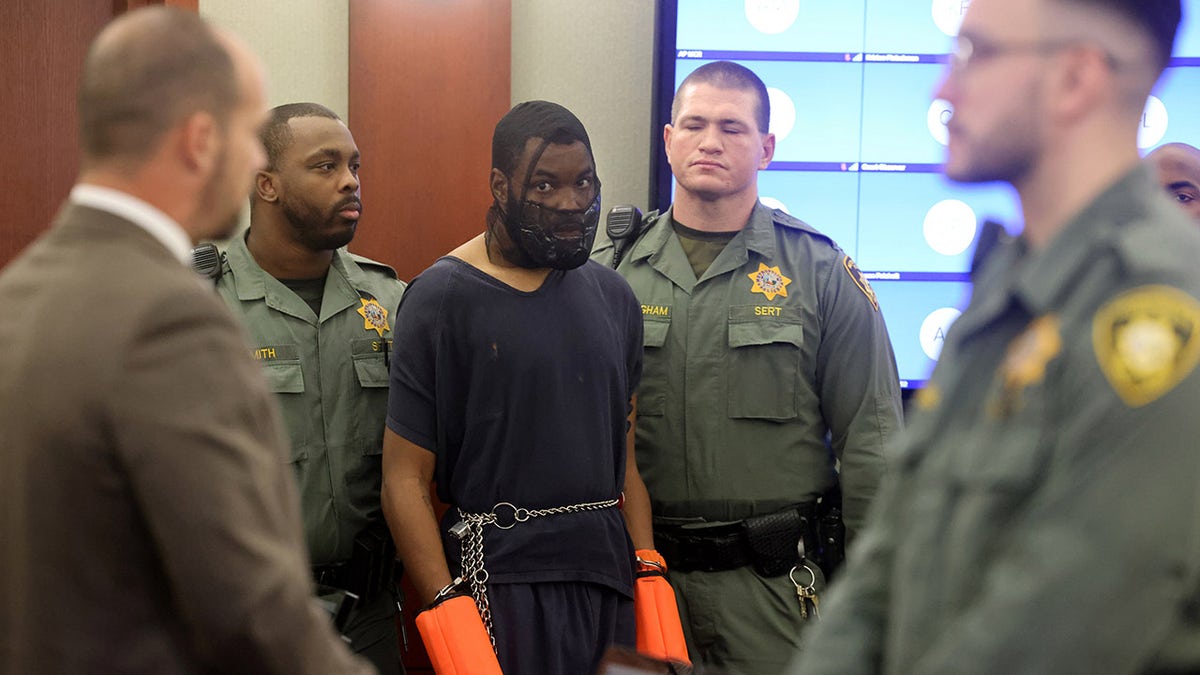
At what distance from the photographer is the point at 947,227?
346 cm

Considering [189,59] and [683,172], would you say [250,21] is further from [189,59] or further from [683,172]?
[189,59]

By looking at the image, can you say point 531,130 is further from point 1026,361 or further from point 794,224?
point 1026,361

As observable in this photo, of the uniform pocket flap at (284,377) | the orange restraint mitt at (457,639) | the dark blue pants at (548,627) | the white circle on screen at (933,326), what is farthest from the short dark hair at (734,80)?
the orange restraint mitt at (457,639)

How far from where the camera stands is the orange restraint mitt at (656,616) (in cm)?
253

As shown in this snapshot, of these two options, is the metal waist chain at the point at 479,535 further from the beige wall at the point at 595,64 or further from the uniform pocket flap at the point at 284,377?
the beige wall at the point at 595,64

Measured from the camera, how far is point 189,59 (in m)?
1.37

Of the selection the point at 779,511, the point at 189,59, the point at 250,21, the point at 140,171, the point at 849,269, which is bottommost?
the point at 779,511

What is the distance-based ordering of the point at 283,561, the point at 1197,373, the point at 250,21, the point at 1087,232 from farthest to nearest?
the point at 250,21 → the point at 283,561 → the point at 1087,232 → the point at 1197,373

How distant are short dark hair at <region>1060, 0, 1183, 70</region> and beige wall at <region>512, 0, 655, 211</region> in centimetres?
240

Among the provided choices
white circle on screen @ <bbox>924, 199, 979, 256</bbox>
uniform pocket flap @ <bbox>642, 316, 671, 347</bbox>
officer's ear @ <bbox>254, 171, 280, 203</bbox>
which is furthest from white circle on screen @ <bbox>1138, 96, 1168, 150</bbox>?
officer's ear @ <bbox>254, 171, 280, 203</bbox>

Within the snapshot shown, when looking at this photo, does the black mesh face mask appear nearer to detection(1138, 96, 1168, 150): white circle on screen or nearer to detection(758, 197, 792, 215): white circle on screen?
detection(758, 197, 792, 215): white circle on screen

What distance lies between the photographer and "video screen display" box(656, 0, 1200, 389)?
3.38 m

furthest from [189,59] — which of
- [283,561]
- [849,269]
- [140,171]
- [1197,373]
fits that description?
[849,269]

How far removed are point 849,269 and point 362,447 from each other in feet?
3.96
